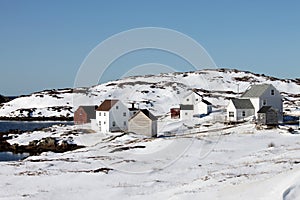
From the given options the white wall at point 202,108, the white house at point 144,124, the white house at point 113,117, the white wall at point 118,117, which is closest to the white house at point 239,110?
the white house at point 144,124

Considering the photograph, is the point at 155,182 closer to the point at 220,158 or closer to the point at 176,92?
the point at 220,158

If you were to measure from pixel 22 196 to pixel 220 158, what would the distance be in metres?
19.7

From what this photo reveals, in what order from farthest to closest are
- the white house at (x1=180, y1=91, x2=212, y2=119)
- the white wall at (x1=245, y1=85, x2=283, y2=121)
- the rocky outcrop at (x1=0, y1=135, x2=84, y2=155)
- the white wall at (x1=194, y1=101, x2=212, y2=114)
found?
the white wall at (x1=194, y1=101, x2=212, y2=114), the white house at (x1=180, y1=91, x2=212, y2=119), the white wall at (x1=245, y1=85, x2=283, y2=121), the rocky outcrop at (x1=0, y1=135, x2=84, y2=155)

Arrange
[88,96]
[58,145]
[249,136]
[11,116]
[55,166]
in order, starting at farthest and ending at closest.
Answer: [88,96] → [11,116] → [58,145] → [249,136] → [55,166]

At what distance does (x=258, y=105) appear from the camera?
233ft

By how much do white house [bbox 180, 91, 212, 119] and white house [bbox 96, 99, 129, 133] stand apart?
19111mm

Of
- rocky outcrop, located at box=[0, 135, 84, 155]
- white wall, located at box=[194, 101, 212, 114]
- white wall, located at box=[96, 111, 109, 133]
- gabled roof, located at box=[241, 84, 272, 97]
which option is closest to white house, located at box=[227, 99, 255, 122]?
gabled roof, located at box=[241, 84, 272, 97]

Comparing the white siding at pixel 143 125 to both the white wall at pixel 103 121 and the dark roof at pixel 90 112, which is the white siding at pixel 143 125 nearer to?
the white wall at pixel 103 121

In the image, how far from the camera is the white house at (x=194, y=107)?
299ft

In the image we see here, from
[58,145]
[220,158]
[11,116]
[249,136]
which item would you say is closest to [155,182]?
[220,158]

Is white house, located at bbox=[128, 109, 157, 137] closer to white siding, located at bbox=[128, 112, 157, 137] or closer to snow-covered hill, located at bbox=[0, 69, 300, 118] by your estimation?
white siding, located at bbox=[128, 112, 157, 137]

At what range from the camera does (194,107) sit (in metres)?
96.2

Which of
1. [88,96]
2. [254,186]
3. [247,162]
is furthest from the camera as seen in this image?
[88,96]

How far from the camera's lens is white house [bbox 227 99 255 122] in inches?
2820
